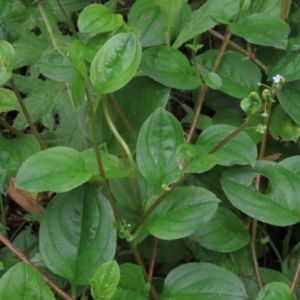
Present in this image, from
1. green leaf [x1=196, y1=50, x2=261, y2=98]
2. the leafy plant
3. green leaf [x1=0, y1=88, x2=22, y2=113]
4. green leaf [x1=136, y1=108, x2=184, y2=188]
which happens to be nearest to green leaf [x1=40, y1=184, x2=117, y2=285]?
the leafy plant

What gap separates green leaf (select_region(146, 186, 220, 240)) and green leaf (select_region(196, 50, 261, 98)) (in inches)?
13.9

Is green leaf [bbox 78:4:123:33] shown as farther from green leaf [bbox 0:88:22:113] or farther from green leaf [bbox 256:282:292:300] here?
green leaf [bbox 256:282:292:300]

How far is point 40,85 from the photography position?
1.33 metres

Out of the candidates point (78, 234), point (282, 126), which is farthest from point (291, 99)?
point (78, 234)

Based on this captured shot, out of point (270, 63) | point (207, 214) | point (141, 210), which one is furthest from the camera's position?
point (270, 63)

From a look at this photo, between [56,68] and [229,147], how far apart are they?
0.44m

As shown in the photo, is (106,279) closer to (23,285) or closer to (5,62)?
(23,285)

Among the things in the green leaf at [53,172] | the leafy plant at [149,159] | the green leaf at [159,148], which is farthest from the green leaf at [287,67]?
the green leaf at [53,172]

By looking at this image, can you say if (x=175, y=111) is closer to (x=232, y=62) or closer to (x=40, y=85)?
(x=232, y=62)

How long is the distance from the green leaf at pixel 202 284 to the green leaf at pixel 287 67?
1.61 feet

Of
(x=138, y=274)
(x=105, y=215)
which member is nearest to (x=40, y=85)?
(x=105, y=215)

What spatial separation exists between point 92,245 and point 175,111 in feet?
2.11

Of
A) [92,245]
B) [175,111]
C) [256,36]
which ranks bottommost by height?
[175,111]

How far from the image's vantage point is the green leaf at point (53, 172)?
898 millimetres
